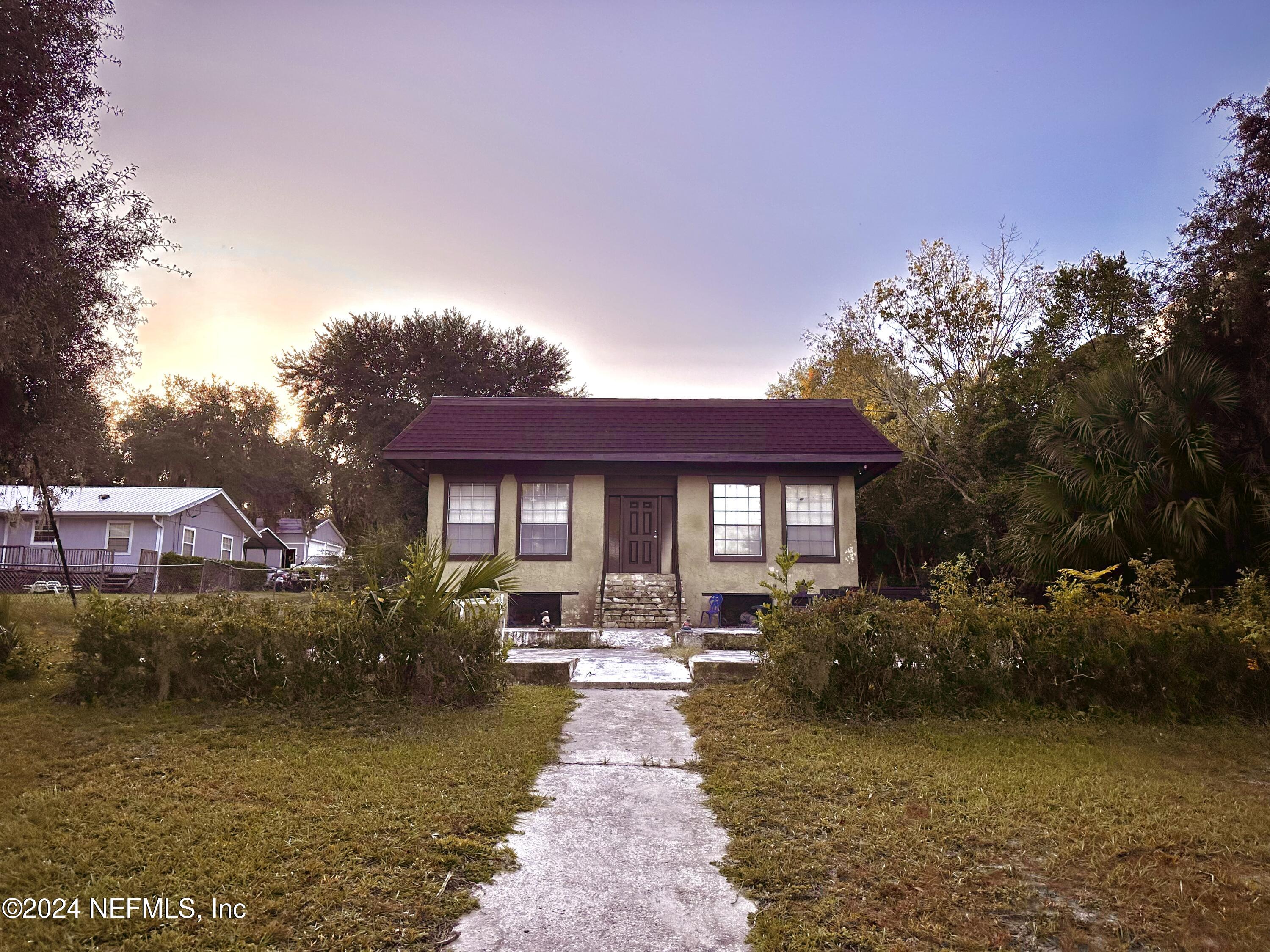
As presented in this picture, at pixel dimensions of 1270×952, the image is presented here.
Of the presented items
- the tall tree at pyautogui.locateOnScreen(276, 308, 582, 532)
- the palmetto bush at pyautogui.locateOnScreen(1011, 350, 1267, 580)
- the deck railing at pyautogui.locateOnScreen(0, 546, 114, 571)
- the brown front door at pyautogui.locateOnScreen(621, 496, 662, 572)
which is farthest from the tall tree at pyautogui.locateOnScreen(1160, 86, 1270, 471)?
the deck railing at pyautogui.locateOnScreen(0, 546, 114, 571)

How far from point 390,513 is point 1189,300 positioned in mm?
23240

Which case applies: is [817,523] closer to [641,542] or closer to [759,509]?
[759,509]

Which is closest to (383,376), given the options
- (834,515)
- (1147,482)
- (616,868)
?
(834,515)

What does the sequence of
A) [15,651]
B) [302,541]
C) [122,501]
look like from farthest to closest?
1. [302,541]
2. [122,501]
3. [15,651]

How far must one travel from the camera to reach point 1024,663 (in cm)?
750

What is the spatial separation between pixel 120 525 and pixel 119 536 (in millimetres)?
445

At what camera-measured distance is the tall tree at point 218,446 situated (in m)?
54.6

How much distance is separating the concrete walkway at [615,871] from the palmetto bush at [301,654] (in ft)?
6.33

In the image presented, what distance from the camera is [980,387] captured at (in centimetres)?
2078

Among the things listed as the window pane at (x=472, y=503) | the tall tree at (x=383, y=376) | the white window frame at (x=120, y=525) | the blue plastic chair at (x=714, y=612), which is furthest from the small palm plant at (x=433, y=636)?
the white window frame at (x=120, y=525)

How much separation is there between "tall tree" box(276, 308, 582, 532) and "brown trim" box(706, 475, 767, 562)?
15.3 meters

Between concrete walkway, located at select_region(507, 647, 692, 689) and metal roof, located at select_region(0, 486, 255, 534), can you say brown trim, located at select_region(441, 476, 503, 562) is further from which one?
metal roof, located at select_region(0, 486, 255, 534)

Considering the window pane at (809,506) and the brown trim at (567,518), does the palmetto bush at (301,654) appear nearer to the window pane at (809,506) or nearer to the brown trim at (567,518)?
the brown trim at (567,518)

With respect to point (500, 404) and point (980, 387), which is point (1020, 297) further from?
point (500, 404)
